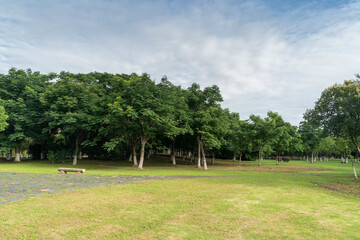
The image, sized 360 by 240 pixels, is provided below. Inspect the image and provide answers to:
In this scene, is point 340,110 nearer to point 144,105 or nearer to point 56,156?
point 144,105

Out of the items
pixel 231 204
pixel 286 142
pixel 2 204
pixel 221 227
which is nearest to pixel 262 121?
pixel 286 142

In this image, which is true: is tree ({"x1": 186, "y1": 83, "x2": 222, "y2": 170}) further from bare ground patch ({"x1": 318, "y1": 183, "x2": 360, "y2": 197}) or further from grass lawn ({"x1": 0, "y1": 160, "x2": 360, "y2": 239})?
grass lawn ({"x1": 0, "y1": 160, "x2": 360, "y2": 239})

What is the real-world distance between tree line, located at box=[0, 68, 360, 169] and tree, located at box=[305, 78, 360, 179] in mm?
242

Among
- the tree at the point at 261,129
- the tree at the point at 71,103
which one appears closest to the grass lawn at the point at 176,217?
the tree at the point at 71,103

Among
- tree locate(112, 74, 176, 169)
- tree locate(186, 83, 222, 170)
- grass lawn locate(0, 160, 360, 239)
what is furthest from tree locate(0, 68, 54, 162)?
grass lawn locate(0, 160, 360, 239)

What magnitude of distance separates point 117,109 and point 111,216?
18.2 meters

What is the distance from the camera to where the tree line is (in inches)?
1022

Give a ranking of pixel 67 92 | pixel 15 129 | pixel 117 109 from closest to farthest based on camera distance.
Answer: pixel 117 109 → pixel 67 92 → pixel 15 129

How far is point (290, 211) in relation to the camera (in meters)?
8.69

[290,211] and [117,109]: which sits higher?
[117,109]

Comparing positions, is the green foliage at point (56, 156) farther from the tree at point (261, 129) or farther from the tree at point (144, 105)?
the tree at point (261, 129)

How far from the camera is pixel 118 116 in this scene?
25.7 metres

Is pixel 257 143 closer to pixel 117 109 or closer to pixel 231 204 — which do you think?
pixel 117 109

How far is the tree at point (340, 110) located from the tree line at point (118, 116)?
0.24 metres
